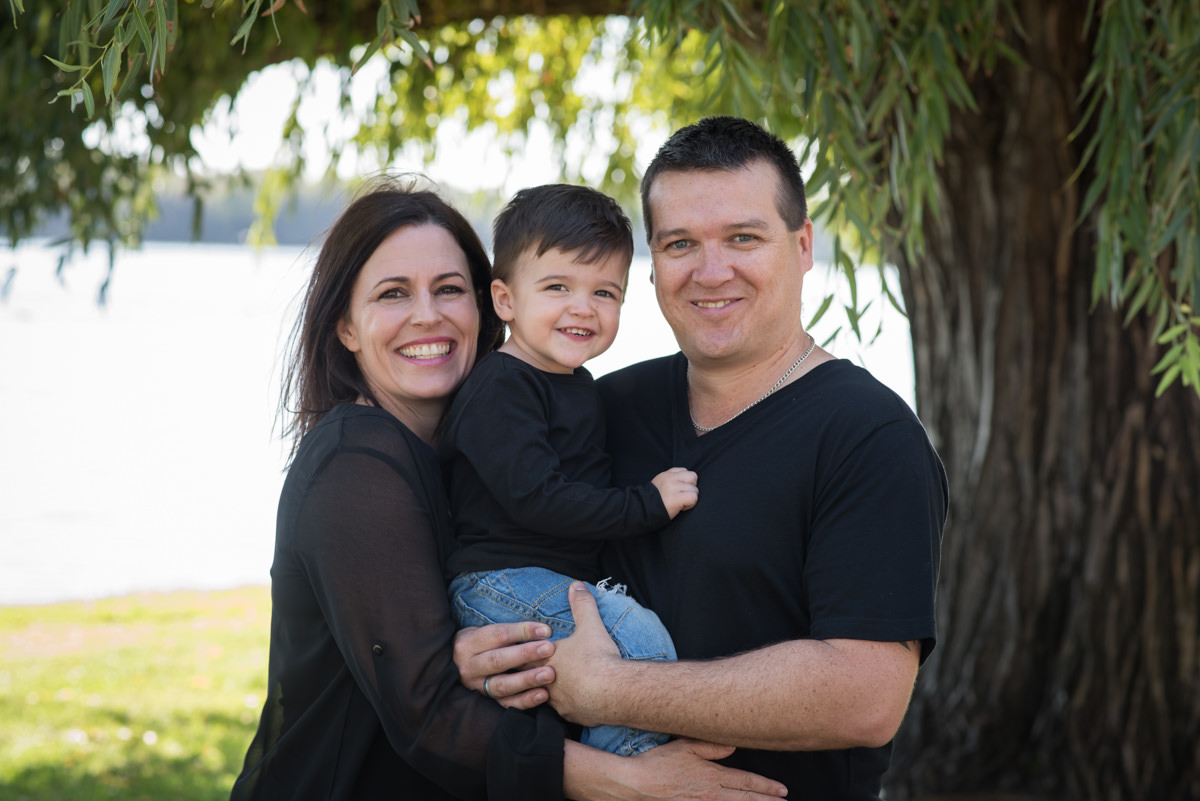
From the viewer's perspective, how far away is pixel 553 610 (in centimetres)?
209

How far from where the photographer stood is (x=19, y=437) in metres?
17.1

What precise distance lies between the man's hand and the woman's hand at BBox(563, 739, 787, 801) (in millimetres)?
75

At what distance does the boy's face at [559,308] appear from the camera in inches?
87.8

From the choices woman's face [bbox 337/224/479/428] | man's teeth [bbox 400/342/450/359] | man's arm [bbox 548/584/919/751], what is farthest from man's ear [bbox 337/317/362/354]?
man's arm [bbox 548/584/919/751]

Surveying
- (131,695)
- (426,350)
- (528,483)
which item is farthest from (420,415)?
(131,695)

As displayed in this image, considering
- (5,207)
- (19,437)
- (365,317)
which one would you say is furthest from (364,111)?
(19,437)

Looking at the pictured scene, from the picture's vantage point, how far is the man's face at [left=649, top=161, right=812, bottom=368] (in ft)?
7.26

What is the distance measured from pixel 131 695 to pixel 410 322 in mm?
5264

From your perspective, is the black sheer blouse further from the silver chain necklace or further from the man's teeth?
the silver chain necklace

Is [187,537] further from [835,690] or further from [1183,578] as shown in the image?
[835,690]

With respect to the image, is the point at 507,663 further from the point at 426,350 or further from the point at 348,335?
the point at 348,335

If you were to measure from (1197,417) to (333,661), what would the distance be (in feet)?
→ 10.0

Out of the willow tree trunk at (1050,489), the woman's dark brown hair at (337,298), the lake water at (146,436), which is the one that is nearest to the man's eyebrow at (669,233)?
the woman's dark brown hair at (337,298)

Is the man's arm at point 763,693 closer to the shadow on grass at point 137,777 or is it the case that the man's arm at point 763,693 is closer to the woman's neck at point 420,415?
the woman's neck at point 420,415
